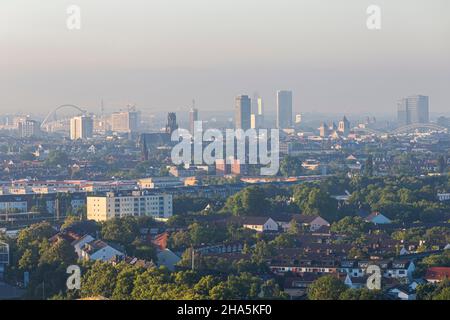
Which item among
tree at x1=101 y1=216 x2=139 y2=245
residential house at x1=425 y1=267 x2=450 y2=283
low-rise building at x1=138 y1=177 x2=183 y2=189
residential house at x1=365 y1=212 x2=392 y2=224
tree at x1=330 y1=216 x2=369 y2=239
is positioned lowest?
low-rise building at x1=138 y1=177 x2=183 y2=189

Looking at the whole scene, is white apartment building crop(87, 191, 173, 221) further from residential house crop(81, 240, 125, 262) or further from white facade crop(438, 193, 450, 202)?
residential house crop(81, 240, 125, 262)

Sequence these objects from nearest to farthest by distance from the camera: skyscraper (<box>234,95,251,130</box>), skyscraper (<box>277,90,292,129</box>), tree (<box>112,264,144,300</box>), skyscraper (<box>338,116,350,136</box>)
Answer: tree (<box>112,264,144,300</box>) → skyscraper (<box>234,95,251,130</box>) → skyscraper (<box>338,116,350,136</box>) → skyscraper (<box>277,90,292,129</box>)

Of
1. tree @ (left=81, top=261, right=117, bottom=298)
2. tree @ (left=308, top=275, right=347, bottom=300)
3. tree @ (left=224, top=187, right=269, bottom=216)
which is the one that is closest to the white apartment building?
tree @ (left=224, top=187, right=269, bottom=216)

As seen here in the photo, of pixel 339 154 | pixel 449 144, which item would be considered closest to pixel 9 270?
pixel 339 154

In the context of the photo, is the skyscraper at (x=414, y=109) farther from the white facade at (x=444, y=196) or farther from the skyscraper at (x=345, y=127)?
the white facade at (x=444, y=196)
